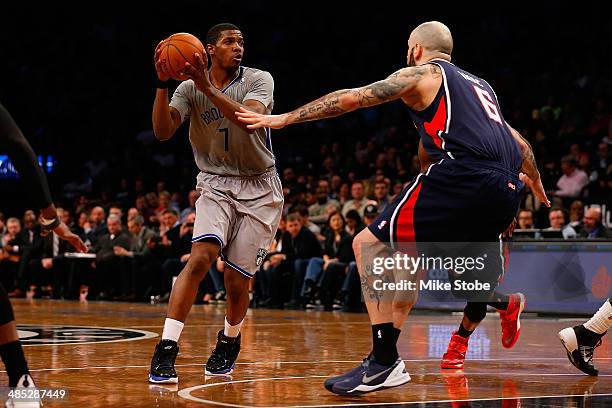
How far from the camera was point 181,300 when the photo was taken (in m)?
5.86

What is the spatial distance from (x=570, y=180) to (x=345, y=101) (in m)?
9.88

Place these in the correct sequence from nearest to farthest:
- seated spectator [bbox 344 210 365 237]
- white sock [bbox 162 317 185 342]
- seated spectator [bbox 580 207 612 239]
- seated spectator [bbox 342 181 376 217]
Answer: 1. white sock [bbox 162 317 185 342]
2. seated spectator [bbox 580 207 612 239]
3. seated spectator [bbox 344 210 365 237]
4. seated spectator [bbox 342 181 376 217]

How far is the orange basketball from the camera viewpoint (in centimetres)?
565

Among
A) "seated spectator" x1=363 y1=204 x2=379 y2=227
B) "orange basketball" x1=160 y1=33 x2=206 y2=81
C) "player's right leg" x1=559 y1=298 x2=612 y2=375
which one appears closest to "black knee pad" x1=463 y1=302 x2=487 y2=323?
"player's right leg" x1=559 y1=298 x2=612 y2=375

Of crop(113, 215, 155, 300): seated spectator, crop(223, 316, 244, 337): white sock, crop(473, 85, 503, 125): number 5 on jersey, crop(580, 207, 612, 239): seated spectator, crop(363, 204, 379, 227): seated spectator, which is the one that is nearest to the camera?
crop(473, 85, 503, 125): number 5 on jersey

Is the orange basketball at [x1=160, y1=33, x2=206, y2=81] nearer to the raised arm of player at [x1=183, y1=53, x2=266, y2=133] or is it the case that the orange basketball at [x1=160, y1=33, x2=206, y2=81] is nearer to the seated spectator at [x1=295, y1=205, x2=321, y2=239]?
the raised arm of player at [x1=183, y1=53, x2=266, y2=133]

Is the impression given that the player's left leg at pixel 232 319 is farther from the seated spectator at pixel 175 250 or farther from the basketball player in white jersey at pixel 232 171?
the seated spectator at pixel 175 250

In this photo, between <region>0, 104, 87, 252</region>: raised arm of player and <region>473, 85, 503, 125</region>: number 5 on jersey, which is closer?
<region>0, 104, 87, 252</region>: raised arm of player

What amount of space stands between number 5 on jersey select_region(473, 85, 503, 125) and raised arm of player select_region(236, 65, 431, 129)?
0.35 m

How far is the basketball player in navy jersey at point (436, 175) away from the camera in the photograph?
16.8 feet

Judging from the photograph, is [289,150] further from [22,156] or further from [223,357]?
[22,156]

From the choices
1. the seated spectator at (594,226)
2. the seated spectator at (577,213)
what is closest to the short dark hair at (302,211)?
the seated spectator at (577,213)

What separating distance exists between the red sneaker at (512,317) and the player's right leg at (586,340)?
44 cm

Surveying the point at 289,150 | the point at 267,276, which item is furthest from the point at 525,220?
the point at 289,150
